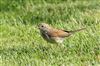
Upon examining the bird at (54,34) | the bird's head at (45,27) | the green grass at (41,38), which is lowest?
the green grass at (41,38)

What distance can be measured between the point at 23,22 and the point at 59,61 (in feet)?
12.2

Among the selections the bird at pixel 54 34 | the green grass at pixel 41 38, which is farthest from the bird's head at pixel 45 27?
the green grass at pixel 41 38

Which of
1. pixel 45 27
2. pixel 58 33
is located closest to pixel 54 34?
pixel 58 33

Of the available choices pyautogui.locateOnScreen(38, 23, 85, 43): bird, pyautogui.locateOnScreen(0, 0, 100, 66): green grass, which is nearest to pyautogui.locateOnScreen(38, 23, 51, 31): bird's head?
pyautogui.locateOnScreen(38, 23, 85, 43): bird

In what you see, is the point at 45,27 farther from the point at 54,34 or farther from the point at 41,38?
the point at 41,38

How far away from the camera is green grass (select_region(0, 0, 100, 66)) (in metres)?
9.11

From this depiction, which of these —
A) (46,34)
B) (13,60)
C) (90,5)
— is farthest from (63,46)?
(90,5)

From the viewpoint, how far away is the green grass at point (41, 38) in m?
9.11

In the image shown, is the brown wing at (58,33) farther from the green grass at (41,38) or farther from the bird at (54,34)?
the green grass at (41,38)

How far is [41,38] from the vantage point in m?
10.8

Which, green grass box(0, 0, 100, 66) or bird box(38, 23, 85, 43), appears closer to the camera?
green grass box(0, 0, 100, 66)

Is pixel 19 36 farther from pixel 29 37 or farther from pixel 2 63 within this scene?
pixel 2 63

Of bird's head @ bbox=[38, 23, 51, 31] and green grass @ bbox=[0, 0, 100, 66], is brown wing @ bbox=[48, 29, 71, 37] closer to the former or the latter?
bird's head @ bbox=[38, 23, 51, 31]

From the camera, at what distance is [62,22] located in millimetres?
11812
